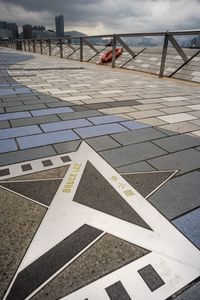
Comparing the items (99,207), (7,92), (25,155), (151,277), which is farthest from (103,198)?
(7,92)

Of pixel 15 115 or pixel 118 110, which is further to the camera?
pixel 118 110

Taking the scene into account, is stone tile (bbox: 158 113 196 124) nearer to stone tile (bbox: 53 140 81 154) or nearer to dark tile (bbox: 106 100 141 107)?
dark tile (bbox: 106 100 141 107)

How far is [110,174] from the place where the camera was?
2285 millimetres

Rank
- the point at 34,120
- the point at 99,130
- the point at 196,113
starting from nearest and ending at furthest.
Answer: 1. the point at 99,130
2. the point at 34,120
3. the point at 196,113

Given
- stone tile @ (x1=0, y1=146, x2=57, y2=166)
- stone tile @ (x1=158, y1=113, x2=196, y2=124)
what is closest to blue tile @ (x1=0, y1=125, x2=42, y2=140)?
stone tile @ (x1=0, y1=146, x2=57, y2=166)

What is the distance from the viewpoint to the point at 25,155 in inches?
103

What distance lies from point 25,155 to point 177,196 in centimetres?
165

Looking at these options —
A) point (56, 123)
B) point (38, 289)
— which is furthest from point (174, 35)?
point (38, 289)

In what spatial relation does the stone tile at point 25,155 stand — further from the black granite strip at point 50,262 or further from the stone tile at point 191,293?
the stone tile at point 191,293

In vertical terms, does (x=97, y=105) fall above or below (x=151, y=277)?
above

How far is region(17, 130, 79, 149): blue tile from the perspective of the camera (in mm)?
2926

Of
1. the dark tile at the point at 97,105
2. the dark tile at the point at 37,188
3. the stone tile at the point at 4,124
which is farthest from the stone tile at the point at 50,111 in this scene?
the dark tile at the point at 37,188

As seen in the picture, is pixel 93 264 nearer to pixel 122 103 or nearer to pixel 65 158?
pixel 65 158

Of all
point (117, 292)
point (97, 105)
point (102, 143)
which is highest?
point (97, 105)
